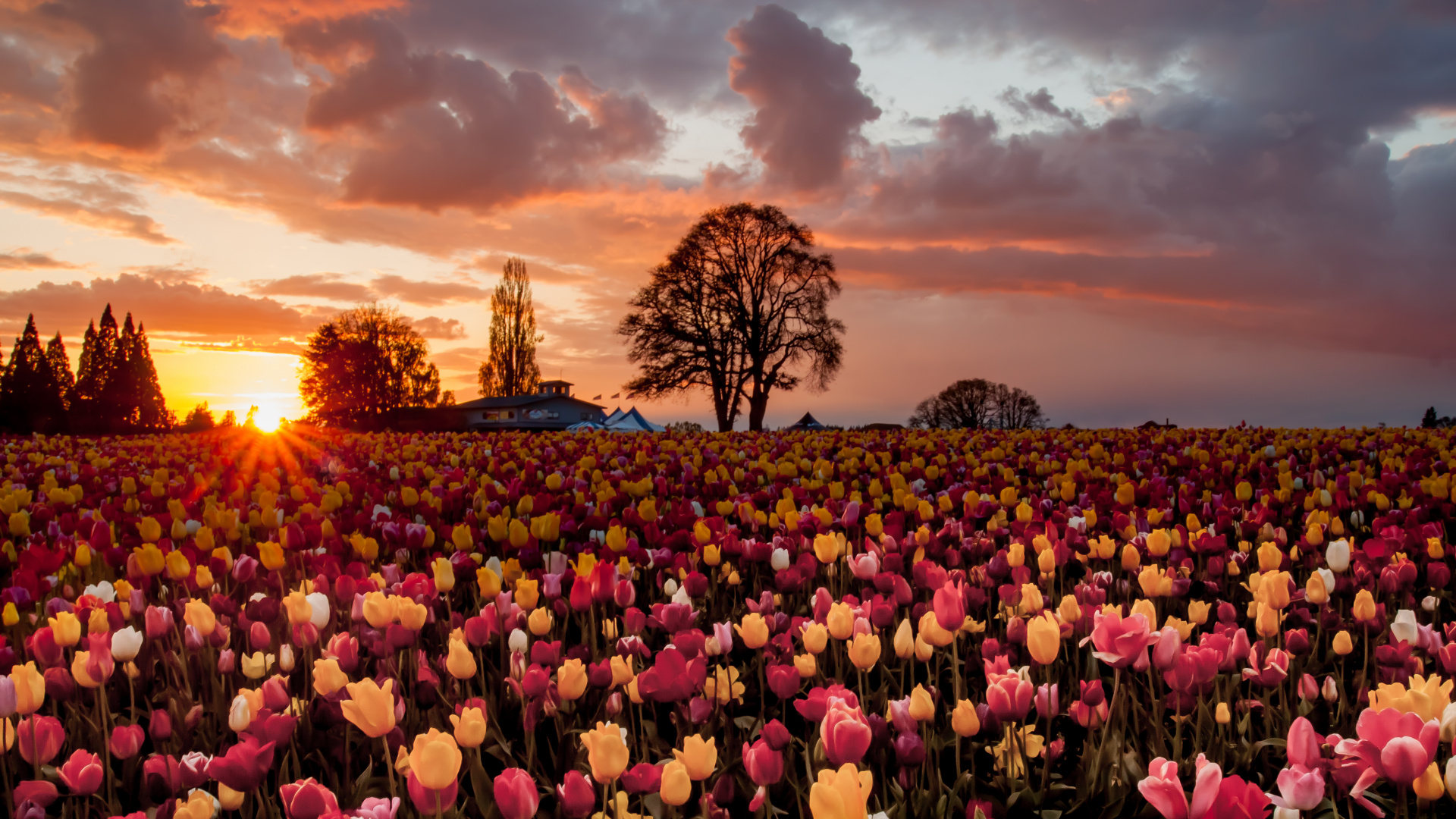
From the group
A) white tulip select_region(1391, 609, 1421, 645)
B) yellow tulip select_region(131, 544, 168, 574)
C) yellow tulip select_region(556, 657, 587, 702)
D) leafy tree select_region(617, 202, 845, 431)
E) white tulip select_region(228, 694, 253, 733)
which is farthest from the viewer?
leafy tree select_region(617, 202, 845, 431)

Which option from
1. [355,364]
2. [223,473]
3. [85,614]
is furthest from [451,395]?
[85,614]

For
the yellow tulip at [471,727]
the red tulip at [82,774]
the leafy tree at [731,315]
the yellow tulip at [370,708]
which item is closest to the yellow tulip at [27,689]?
the red tulip at [82,774]

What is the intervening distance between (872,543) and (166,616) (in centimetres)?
333

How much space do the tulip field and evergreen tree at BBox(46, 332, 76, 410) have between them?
110 meters

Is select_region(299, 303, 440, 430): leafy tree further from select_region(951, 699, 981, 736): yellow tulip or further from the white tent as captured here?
select_region(951, 699, 981, 736): yellow tulip

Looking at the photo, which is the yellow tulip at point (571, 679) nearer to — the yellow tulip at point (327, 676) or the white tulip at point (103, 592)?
the yellow tulip at point (327, 676)

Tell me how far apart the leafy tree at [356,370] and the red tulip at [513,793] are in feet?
265

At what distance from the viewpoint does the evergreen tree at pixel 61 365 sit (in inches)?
3767

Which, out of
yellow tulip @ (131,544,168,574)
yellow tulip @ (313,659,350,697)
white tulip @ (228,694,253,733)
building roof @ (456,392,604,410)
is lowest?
white tulip @ (228,694,253,733)

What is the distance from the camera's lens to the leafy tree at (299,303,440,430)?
79688 mm

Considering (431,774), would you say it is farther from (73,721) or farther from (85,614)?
(85,614)

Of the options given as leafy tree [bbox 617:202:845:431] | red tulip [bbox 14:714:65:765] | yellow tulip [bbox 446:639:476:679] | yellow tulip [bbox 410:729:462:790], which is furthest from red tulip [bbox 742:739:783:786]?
leafy tree [bbox 617:202:845:431]

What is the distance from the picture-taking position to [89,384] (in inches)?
3971

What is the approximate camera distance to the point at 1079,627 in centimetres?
374
